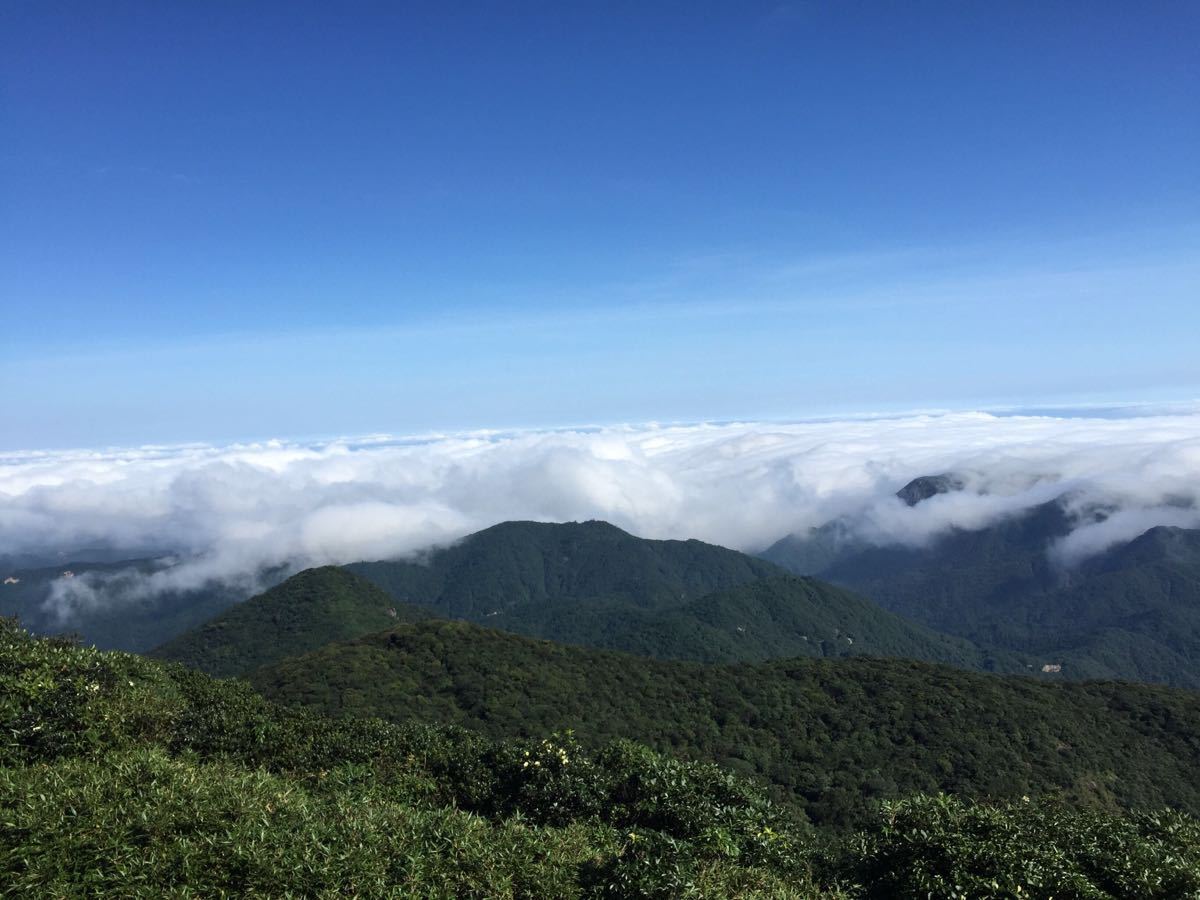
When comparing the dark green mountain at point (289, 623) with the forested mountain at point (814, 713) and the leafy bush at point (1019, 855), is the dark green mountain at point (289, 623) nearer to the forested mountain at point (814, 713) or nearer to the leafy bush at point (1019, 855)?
the forested mountain at point (814, 713)

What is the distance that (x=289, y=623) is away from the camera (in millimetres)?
173625

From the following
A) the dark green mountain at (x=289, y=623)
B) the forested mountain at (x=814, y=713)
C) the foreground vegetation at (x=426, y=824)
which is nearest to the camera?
the foreground vegetation at (x=426, y=824)

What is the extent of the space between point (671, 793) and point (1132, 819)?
652 inches

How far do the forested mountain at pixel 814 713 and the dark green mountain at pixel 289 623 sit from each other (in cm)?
6120

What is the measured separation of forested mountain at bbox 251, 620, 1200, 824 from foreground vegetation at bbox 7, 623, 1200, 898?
60748 mm

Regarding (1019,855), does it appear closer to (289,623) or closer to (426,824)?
(426,824)

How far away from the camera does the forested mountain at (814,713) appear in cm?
7975

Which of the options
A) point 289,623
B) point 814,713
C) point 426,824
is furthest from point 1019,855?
point 289,623

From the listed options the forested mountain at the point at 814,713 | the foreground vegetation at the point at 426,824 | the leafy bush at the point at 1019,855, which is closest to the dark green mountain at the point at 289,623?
the forested mountain at the point at 814,713

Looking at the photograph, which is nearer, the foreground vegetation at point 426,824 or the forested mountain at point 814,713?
the foreground vegetation at point 426,824

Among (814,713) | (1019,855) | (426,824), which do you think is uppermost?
(426,824)

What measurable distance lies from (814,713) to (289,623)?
136854 millimetres

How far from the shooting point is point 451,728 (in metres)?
29.8

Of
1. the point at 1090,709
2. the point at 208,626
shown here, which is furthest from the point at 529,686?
the point at 208,626
